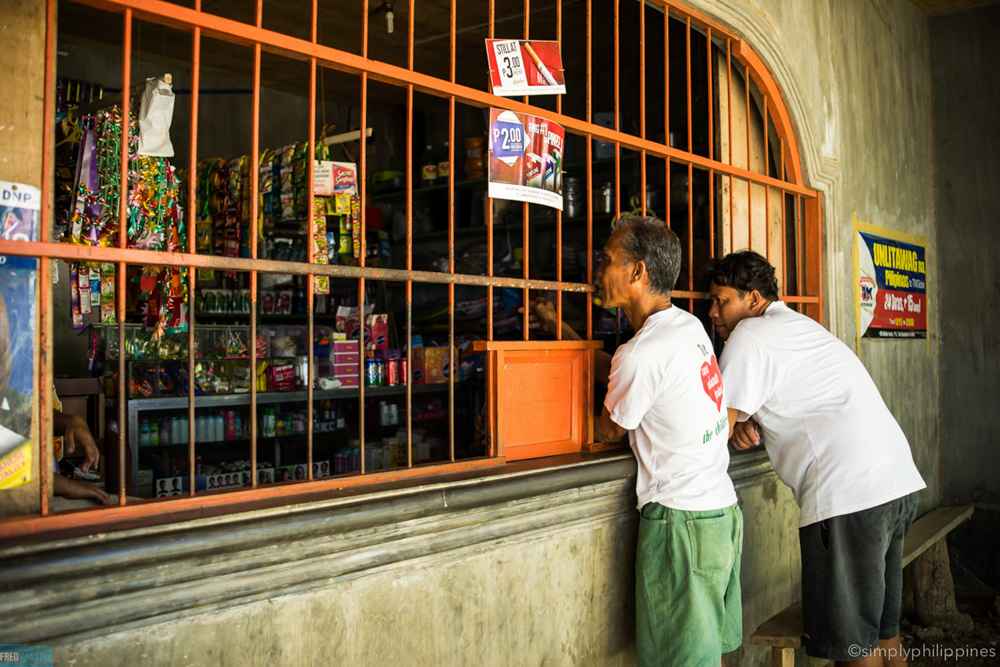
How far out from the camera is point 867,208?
15.5 ft

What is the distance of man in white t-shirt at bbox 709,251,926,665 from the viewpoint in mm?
2824

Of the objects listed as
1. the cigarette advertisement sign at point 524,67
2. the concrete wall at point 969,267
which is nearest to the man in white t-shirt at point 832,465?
the cigarette advertisement sign at point 524,67

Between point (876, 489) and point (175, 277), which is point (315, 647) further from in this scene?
point (876, 489)

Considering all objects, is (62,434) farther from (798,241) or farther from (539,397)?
(798,241)

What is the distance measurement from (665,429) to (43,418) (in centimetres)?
172

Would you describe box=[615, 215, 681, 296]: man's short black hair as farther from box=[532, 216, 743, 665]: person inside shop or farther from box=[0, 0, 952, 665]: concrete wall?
box=[0, 0, 952, 665]: concrete wall

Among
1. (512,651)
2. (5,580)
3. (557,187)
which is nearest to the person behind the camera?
(5,580)

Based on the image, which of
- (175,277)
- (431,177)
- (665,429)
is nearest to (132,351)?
(175,277)

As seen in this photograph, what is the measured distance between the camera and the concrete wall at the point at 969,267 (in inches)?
219

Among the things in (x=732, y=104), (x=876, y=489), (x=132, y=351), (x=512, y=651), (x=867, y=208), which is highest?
(x=732, y=104)

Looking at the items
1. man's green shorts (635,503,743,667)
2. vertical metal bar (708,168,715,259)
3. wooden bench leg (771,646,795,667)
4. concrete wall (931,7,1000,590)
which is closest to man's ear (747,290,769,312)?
vertical metal bar (708,168,715,259)

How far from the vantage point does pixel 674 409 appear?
240cm

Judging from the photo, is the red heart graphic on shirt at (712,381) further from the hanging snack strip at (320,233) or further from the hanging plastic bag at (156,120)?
the hanging snack strip at (320,233)

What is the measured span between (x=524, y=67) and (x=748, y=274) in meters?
1.23
